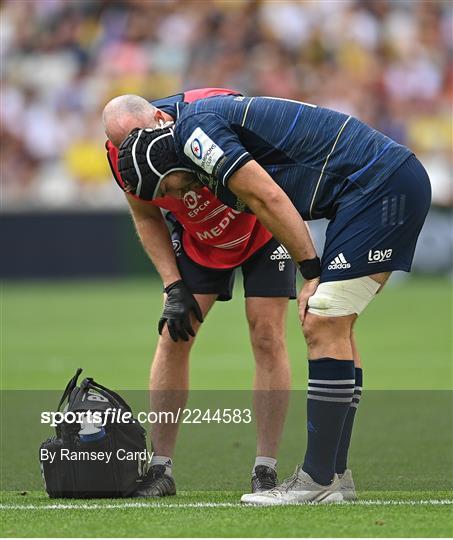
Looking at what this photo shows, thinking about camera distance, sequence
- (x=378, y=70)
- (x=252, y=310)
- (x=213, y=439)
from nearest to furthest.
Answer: (x=252, y=310) → (x=213, y=439) → (x=378, y=70)

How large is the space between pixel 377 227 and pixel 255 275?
102 centimetres

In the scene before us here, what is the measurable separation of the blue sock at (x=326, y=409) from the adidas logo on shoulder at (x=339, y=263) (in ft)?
1.29

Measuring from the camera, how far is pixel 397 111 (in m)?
20.4

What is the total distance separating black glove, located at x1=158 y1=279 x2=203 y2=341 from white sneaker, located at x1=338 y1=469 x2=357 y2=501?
98cm

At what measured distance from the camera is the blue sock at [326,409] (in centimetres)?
559

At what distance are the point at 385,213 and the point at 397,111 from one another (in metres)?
15.2

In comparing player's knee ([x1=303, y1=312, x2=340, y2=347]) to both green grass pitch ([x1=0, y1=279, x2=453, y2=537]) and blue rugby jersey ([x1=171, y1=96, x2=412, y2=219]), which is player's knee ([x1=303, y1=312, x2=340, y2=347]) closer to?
blue rugby jersey ([x1=171, y1=96, x2=412, y2=219])

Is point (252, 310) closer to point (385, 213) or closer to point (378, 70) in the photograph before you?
point (385, 213)

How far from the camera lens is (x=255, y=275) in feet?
21.0

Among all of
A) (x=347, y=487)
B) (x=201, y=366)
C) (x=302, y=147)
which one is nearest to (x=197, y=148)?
(x=302, y=147)

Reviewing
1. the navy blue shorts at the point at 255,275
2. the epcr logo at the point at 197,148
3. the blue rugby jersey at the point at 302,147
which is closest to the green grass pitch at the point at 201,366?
the navy blue shorts at the point at 255,275

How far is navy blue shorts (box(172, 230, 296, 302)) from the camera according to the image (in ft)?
21.0

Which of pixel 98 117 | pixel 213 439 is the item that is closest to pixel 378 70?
pixel 98 117

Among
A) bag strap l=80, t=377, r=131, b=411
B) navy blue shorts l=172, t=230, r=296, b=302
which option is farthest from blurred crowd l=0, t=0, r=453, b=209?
bag strap l=80, t=377, r=131, b=411
